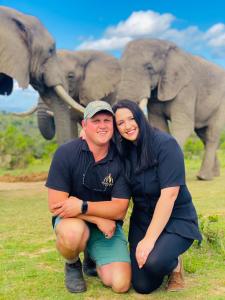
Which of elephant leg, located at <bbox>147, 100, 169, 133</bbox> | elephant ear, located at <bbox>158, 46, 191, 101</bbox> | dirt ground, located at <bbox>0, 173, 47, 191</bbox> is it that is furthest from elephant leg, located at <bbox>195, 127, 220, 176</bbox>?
dirt ground, located at <bbox>0, 173, 47, 191</bbox>

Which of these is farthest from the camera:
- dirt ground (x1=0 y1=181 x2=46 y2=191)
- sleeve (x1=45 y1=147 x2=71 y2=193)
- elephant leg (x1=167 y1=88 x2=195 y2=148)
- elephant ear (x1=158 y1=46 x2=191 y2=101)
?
elephant leg (x1=167 y1=88 x2=195 y2=148)

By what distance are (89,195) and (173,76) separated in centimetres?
668

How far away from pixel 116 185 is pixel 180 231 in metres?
0.58

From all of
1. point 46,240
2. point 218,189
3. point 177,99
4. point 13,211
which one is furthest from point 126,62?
point 46,240

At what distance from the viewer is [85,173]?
157 inches

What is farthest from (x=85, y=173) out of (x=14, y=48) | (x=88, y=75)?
(x=88, y=75)

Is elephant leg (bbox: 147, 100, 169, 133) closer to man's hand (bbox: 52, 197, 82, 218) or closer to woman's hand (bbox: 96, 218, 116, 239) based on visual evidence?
woman's hand (bbox: 96, 218, 116, 239)

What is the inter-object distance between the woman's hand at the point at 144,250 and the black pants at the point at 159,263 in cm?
4

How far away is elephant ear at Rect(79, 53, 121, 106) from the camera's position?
11.8m

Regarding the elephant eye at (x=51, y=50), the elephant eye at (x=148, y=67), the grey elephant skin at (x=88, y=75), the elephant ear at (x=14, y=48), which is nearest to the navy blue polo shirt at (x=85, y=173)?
the elephant ear at (x=14, y=48)

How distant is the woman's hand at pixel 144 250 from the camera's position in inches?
147

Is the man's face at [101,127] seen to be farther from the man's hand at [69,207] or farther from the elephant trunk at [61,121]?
the elephant trunk at [61,121]

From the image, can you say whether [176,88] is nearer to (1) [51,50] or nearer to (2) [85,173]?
(1) [51,50]

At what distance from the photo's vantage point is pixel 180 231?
3916mm
